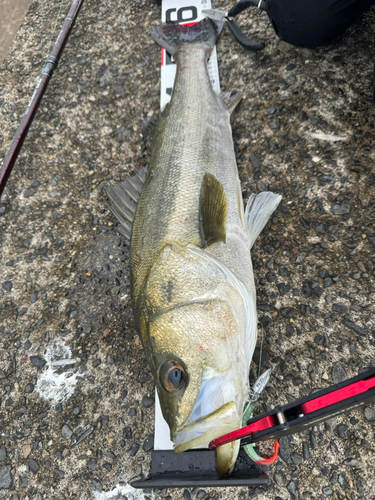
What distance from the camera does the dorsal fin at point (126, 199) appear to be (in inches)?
93.4

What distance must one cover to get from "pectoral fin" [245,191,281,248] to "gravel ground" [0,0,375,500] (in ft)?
0.60

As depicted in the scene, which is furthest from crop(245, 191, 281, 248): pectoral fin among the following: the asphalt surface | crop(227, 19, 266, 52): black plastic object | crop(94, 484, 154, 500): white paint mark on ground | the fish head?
the asphalt surface

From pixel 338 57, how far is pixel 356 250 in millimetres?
1778

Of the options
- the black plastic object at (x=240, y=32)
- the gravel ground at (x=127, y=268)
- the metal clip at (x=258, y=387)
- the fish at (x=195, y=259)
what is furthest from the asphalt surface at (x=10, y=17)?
the metal clip at (x=258, y=387)

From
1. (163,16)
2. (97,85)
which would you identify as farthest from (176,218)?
(163,16)

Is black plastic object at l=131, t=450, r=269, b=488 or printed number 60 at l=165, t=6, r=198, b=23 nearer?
black plastic object at l=131, t=450, r=269, b=488

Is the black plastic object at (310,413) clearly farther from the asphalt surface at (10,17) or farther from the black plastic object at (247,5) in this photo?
the asphalt surface at (10,17)

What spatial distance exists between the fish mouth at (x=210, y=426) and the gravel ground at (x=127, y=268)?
2.55ft

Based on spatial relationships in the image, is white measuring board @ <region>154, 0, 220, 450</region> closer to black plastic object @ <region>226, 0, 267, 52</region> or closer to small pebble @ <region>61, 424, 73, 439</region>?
black plastic object @ <region>226, 0, 267, 52</region>

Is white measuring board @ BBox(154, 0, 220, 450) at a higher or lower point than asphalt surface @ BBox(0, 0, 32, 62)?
lower

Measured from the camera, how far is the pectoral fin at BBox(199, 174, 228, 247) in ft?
6.53

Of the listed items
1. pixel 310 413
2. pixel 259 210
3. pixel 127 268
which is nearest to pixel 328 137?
pixel 259 210

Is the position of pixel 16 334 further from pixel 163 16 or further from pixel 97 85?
pixel 163 16

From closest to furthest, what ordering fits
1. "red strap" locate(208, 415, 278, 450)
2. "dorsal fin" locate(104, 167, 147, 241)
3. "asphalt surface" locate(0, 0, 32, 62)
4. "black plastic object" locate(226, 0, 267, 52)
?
"red strap" locate(208, 415, 278, 450)
"dorsal fin" locate(104, 167, 147, 241)
"black plastic object" locate(226, 0, 267, 52)
"asphalt surface" locate(0, 0, 32, 62)
